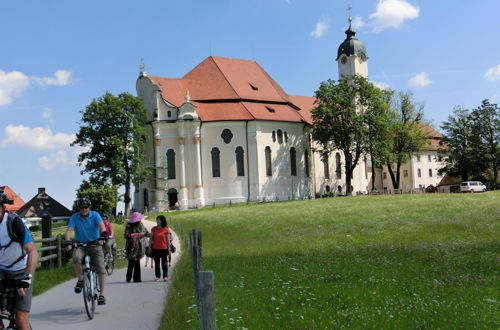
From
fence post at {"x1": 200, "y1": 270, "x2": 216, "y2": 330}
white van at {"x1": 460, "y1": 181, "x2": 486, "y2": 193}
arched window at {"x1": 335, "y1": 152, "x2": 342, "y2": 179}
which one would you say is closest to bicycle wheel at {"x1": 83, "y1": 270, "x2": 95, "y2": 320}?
fence post at {"x1": 200, "y1": 270, "x2": 216, "y2": 330}

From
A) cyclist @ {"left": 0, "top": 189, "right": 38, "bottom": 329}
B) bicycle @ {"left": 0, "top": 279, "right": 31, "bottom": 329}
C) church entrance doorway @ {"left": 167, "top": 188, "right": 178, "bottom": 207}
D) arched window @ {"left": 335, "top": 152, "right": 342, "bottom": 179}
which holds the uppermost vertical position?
arched window @ {"left": 335, "top": 152, "right": 342, "bottom": 179}

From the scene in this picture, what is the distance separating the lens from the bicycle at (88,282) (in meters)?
10.9

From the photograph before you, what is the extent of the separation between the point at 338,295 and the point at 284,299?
1.08 metres

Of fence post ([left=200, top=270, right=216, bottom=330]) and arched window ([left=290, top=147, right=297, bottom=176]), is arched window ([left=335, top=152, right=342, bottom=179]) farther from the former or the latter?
fence post ([left=200, top=270, right=216, bottom=330])

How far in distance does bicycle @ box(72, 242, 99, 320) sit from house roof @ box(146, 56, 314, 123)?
5485 cm

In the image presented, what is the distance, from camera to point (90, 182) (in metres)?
62.0

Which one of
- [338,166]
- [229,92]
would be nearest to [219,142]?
[229,92]

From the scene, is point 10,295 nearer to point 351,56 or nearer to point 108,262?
point 108,262

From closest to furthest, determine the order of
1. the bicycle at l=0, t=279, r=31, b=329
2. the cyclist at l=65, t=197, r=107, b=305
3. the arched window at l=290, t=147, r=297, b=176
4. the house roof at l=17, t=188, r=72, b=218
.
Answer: the bicycle at l=0, t=279, r=31, b=329, the cyclist at l=65, t=197, r=107, b=305, the arched window at l=290, t=147, r=297, b=176, the house roof at l=17, t=188, r=72, b=218

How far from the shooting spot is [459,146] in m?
81.3

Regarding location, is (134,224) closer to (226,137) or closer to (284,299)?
(284,299)

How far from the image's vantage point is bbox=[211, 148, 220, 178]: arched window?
6600cm

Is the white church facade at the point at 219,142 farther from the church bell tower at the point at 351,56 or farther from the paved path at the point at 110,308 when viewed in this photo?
the paved path at the point at 110,308

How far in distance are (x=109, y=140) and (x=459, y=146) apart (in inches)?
1887
